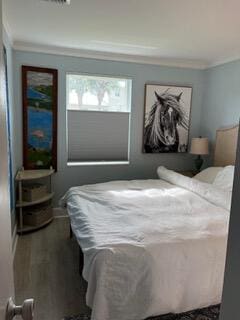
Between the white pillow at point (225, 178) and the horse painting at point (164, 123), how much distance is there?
109cm

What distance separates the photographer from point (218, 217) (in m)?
2.37

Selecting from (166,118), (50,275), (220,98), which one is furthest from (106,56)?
(50,275)

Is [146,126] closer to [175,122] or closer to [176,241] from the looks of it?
[175,122]

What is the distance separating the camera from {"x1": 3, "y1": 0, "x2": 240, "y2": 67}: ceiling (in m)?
2.14

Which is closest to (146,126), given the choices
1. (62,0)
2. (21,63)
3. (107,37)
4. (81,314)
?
(107,37)

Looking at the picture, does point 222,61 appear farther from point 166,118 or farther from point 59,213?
point 59,213

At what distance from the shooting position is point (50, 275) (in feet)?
8.25

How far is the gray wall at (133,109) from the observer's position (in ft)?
11.6

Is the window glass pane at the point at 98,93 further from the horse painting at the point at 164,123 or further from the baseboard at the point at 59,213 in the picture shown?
the baseboard at the point at 59,213

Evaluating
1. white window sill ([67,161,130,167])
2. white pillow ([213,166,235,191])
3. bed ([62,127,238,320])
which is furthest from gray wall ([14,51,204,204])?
bed ([62,127,238,320])

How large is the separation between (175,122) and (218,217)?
85.1 inches

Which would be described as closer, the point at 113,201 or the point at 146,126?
the point at 113,201

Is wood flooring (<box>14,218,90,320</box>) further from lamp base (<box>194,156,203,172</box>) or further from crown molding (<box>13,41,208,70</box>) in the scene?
crown molding (<box>13,41,208,70</box>)

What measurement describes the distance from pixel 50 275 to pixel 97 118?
228 cm
